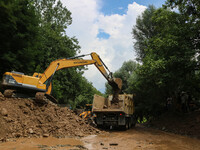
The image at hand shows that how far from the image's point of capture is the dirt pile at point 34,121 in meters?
Answer: 7.81

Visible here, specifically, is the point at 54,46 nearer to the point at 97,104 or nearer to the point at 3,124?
the point at 97,104

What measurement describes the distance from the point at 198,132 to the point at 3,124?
11200 mm

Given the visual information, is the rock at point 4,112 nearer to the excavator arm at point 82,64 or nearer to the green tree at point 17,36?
the excavator arm at point 82,64

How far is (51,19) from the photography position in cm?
2781

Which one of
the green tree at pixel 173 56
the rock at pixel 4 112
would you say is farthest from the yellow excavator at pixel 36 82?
the green tree at pixel 173 56

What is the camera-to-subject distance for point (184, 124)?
1391cm

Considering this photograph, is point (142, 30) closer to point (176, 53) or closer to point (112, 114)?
point (176, 53)

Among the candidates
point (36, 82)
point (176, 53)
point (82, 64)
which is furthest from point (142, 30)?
point (36, 82)

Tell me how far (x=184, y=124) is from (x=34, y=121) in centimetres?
1104

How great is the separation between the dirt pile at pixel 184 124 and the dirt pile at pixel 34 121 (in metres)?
6.53

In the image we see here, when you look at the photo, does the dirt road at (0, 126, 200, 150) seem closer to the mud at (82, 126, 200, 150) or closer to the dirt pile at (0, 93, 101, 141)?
the mud at (82, 126, 200, 150)

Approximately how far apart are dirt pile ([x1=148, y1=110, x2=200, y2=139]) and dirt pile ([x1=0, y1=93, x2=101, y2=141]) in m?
6.53

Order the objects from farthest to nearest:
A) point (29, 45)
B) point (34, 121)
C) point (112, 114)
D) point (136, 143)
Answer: point (29, 45) → point (112, 114) → point (34, 121) → point (136, 143)

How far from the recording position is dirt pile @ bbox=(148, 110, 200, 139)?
1217 centimetres
